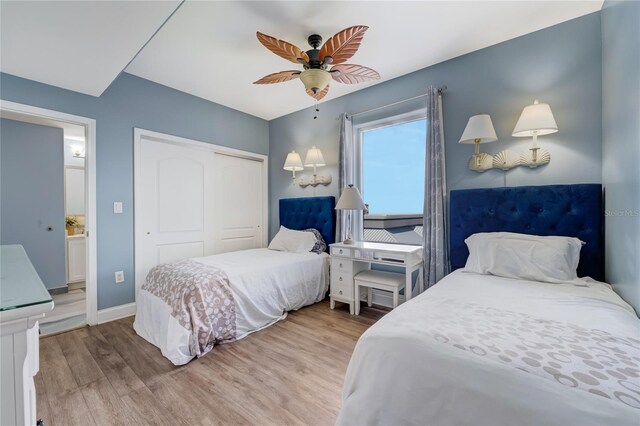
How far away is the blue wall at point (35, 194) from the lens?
346 cm

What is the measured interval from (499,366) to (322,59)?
224cm

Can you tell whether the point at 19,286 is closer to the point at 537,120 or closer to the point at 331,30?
the point at 331,30

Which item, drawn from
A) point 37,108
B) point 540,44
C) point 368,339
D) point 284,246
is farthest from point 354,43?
point 37,108

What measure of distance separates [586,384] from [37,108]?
13.6 ft

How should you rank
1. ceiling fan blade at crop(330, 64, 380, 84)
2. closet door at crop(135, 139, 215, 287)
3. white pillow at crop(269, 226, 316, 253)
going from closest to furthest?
ceiling fan blade at crop(330, 64, 380, 84)
closet door at crop(135, 139, 215, 287)
white pillow at crop(269, 226, 316, 253)

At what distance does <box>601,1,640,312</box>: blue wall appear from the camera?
4.61 feet

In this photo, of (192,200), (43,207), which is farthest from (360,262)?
(43,207)

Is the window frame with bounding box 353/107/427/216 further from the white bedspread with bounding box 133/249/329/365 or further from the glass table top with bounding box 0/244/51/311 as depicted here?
the glass table top with bounding box 0/244/51/311

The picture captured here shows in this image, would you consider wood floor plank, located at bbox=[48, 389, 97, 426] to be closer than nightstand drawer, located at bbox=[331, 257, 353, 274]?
Yes

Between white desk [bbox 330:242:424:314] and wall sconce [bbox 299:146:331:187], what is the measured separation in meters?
1.11

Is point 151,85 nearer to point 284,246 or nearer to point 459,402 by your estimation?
point 284,246

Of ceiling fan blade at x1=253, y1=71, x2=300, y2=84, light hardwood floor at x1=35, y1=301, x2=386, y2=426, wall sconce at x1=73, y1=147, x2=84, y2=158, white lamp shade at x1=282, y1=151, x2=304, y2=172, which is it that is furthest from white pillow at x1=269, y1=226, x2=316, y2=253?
wall sconce at x1=73, y1=147, x2=84, y2=158

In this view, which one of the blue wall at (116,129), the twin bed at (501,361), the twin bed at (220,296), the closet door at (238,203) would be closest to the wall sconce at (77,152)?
the blue wall at (116,129)

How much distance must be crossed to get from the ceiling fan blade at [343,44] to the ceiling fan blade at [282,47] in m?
0.19
